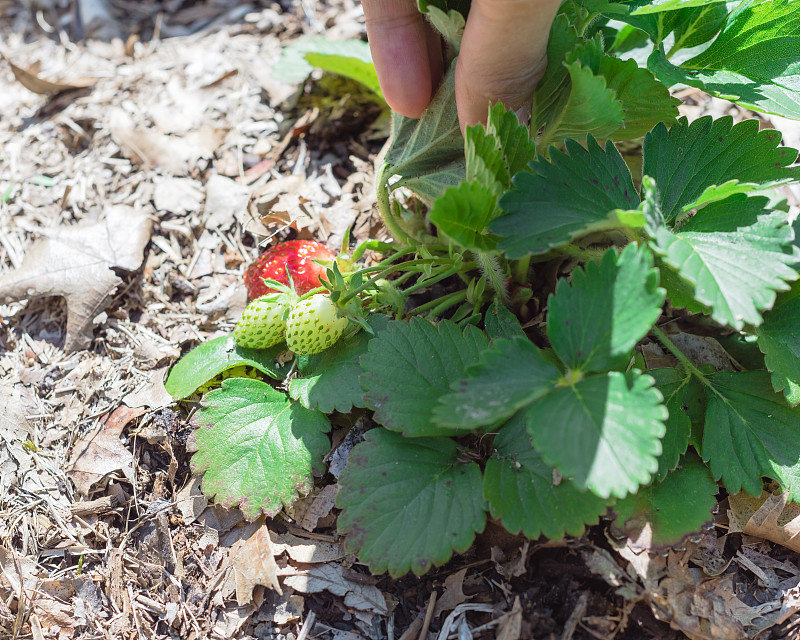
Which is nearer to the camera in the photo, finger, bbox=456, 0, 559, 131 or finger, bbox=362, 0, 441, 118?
finger, bbox=456, 0, 559, 131

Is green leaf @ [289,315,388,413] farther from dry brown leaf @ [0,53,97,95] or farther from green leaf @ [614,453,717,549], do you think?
dry brown leaf @ [0,53,97,95]

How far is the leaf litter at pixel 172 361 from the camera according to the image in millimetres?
1229

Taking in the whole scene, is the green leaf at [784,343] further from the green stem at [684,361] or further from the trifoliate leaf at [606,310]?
the trifoliate leaf at [606,310]

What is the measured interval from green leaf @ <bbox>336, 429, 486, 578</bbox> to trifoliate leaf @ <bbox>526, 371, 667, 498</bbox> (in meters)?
0.25

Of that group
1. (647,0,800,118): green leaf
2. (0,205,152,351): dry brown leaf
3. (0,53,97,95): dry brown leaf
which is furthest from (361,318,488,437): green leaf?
(0,53,97,95): dry brown leaf

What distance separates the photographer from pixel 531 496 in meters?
1.12

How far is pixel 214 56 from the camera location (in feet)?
8.25

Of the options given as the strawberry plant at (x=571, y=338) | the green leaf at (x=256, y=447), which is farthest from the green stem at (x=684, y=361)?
the green leaf at (x=256, y=447)

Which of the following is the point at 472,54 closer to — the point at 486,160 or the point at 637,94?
the point at 486,160

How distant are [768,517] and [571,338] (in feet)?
2.02

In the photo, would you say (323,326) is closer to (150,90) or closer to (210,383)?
(210,383)

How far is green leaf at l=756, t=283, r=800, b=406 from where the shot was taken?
1187 mm

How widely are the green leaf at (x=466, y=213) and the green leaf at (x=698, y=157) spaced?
37 centimetres

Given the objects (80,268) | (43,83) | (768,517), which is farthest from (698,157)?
(43,83)
